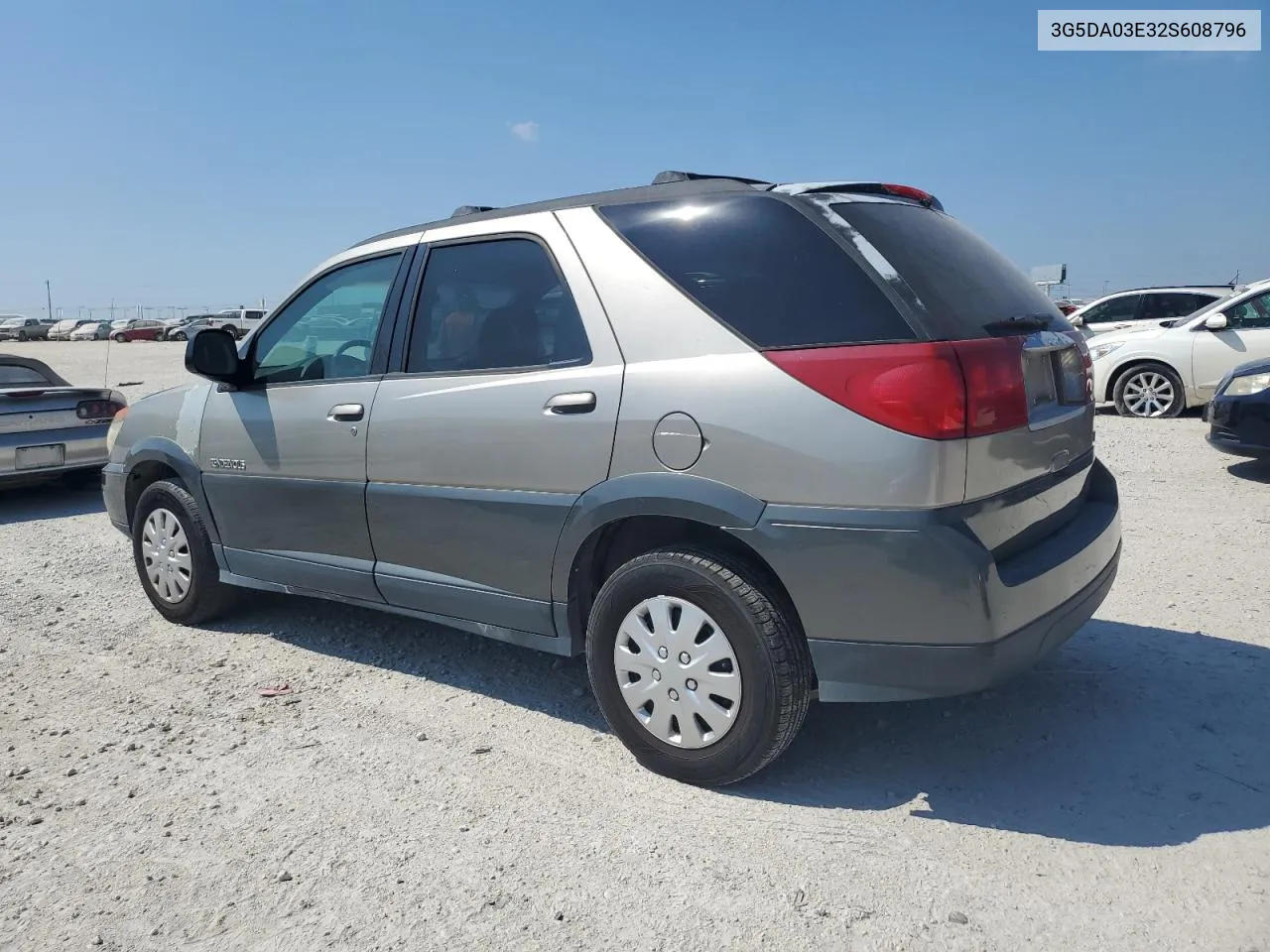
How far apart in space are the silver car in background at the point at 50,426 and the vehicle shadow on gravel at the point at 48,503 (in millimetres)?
261

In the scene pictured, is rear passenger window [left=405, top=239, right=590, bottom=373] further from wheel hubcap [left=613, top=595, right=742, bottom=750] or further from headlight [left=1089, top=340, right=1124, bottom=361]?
headlight [left=1089, top=340, right=1124, bottom=361]

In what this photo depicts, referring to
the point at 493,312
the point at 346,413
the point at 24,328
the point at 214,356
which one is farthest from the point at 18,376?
the point at 24,328

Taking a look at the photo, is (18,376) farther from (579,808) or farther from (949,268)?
(949,268)

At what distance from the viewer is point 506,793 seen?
10.6 feet

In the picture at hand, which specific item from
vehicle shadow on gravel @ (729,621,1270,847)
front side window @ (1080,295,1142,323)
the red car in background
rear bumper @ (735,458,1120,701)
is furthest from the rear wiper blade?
the red car in background

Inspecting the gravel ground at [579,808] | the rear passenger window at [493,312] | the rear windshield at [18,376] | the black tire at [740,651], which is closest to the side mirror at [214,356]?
the rear passenger window at [493,312]

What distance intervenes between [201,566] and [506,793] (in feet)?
8.21

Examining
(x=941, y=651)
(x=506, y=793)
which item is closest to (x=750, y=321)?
(x=941, y=651)

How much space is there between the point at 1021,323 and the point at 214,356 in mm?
3418

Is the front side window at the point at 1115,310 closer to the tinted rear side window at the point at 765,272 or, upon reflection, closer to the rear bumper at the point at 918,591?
the rear bumper at the point at 918,591

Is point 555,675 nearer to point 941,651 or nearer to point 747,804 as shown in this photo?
point 747,804

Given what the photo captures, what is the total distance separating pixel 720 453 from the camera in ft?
9.82

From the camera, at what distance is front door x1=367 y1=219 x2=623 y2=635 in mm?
3383

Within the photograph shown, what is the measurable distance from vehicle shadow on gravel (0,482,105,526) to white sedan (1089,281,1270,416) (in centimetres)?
1041
